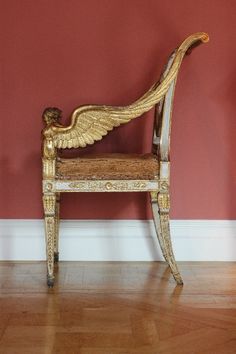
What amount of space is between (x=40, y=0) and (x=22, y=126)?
62 cm

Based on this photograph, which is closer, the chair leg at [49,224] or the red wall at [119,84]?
the chair leg at [49,224]

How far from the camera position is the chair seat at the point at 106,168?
6.93 ft

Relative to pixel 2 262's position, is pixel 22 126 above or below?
above

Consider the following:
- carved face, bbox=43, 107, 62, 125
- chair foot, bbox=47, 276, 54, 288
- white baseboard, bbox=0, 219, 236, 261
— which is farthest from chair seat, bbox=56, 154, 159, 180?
white baseboard, bbox=0, 219, 236, 261

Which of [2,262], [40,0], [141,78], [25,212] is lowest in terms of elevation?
[2,262]

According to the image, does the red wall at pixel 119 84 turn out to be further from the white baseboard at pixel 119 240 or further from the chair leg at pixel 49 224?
the chair leg at pixel 49 224

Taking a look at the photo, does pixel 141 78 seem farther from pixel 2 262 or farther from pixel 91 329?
pixel 91 329

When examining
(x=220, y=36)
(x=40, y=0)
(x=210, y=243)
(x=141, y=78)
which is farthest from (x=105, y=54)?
(x=210, y=243)

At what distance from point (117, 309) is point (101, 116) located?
0.77 metres

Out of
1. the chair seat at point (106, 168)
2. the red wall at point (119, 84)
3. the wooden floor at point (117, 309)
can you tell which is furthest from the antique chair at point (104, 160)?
the red wall at point (119, 84)

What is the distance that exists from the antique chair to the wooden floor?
0.20 m

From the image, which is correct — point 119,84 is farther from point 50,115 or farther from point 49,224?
point 49,224

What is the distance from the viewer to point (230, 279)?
7.47 ft

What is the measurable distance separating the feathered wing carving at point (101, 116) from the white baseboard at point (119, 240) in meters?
0.62
